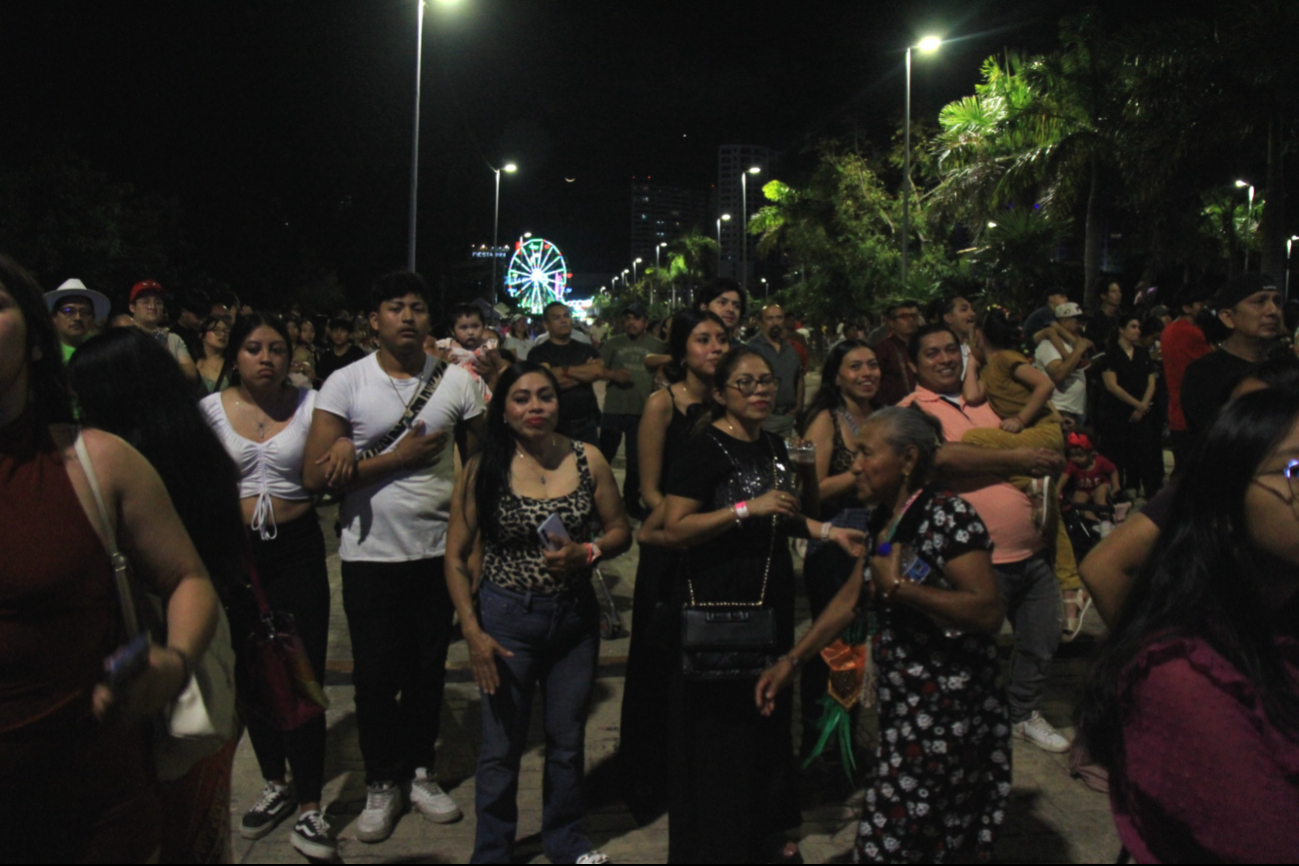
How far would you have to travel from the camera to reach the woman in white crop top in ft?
12.7

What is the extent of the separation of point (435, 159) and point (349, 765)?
40251 mm

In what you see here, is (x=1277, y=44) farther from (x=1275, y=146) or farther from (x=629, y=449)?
(x=629, y=449)

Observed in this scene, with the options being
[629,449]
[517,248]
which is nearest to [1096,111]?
[629,449]

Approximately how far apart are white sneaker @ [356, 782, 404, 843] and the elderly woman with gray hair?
1.89 meters

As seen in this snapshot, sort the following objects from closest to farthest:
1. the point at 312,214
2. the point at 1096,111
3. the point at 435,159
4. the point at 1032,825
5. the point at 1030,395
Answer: the point at 1032,825 < the point at 1030,395 < the point at 1096,111 < the point at 312,214 < the point at 435,159

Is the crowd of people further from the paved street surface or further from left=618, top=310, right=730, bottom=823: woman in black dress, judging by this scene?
the paved street surface

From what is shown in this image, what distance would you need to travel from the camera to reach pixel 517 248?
6488cm

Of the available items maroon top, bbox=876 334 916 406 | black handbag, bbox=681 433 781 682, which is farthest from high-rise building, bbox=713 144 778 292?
black handbag, bbox=681 433 781 682

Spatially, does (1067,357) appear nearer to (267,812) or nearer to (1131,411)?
(1131,411)

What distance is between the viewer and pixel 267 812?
3941 mm

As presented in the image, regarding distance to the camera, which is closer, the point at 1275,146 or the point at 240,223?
the point at 1275,146

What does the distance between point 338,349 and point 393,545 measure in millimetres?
8099

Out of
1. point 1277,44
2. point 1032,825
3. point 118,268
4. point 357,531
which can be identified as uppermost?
point 1277,44

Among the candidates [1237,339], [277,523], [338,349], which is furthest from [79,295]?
[1237,339]
